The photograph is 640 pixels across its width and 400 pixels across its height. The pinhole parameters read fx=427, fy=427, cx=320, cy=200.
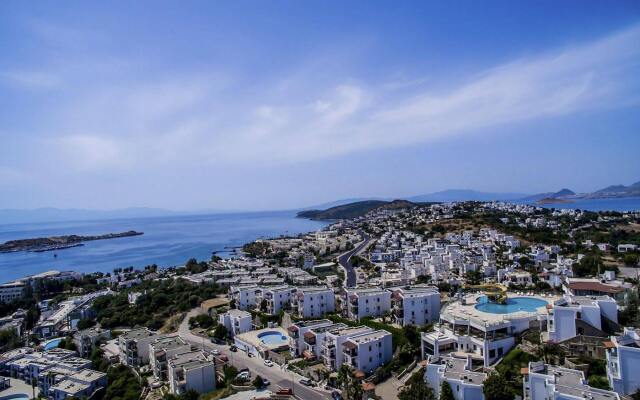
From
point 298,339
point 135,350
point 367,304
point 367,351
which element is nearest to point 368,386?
point 367,351

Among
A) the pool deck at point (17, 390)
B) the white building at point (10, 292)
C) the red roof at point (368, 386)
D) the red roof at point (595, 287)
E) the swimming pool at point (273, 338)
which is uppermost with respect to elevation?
the red roof at point (595, 287)

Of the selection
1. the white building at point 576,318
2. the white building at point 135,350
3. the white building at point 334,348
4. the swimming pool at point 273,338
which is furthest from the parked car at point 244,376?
the white building at point 576,318

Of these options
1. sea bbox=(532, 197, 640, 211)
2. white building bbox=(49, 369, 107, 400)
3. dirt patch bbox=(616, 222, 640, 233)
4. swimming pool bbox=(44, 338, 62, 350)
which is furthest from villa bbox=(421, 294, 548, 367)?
sea bbox=(532, 197, 640, 211)

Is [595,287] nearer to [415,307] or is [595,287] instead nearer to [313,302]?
[415,307]

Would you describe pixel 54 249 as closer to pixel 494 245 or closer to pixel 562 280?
pixel 494 245

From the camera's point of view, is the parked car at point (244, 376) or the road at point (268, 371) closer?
the road at point (268, 371)

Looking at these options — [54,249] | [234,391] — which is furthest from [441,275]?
[54,249]

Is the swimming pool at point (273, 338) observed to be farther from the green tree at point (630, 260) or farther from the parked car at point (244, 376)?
the green tree at point (630, 260)
